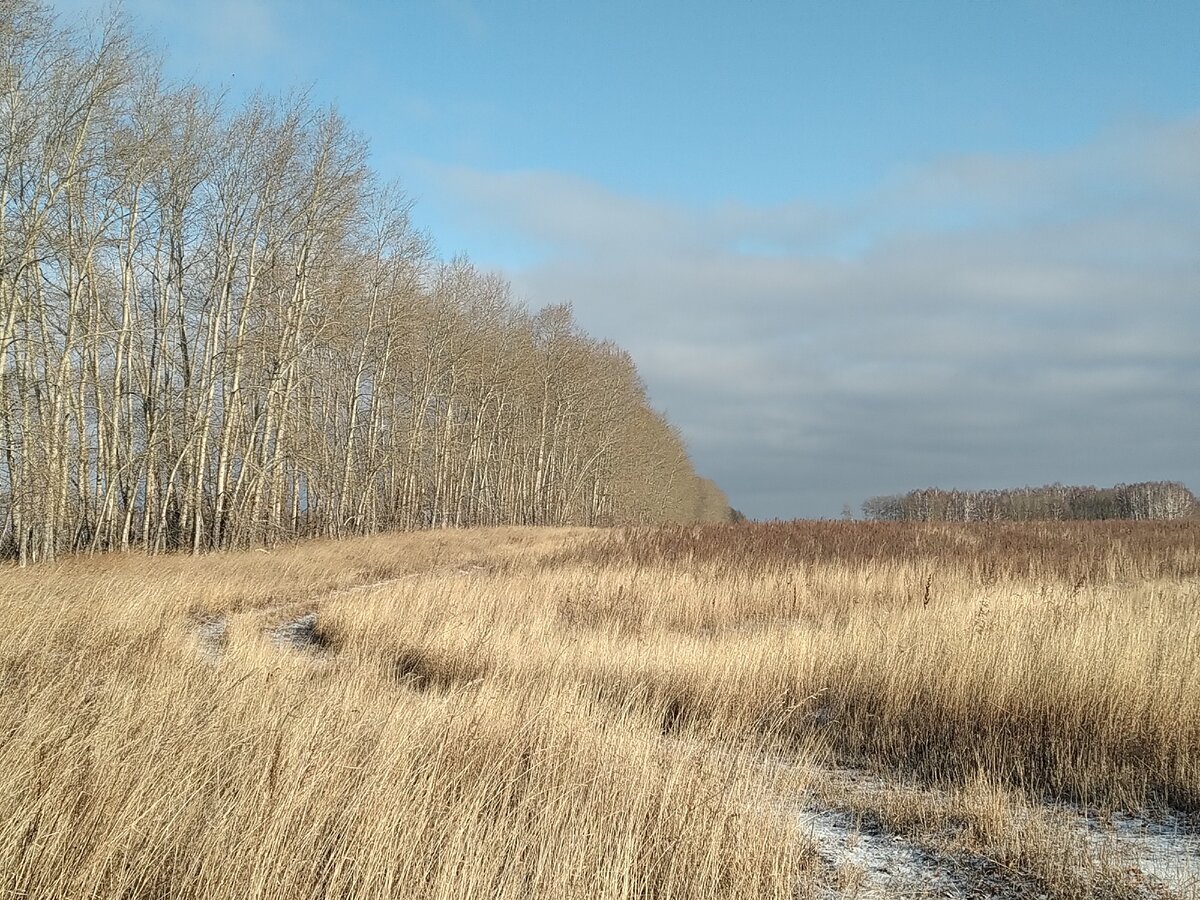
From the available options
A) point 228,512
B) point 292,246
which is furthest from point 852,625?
point 292,246

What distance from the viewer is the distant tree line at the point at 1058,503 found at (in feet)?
153

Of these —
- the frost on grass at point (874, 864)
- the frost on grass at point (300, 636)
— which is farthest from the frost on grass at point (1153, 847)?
the frost on grass at point (300, 636)

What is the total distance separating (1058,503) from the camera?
175ft

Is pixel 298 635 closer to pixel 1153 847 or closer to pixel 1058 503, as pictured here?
pixel 1153 847

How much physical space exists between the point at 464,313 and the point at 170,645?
27.6 meters

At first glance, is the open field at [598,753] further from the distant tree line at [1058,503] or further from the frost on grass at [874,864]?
the distant tree line at [1058,503]

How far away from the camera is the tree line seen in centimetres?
1255

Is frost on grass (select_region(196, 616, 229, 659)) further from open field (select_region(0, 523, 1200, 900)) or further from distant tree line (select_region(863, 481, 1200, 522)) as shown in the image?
distant tree line (select_region(863, 481, 1200, 522))

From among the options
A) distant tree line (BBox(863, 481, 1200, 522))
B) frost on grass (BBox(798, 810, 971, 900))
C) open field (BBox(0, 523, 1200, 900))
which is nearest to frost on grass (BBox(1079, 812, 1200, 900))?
open field (BBox(0, 523, 1200, 900))

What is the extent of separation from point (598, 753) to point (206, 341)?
17.8 m

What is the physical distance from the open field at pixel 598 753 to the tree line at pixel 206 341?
6.32 m

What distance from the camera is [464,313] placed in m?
32.8

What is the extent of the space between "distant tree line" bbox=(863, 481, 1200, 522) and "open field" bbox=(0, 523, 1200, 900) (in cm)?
3939

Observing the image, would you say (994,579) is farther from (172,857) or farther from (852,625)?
(172,857)
